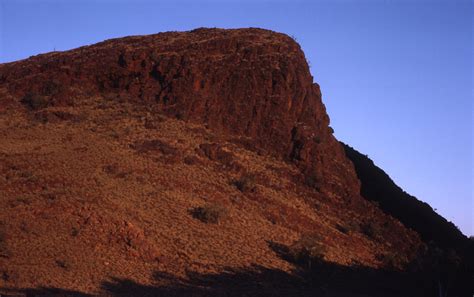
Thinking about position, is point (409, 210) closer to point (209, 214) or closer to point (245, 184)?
point (245, 184)

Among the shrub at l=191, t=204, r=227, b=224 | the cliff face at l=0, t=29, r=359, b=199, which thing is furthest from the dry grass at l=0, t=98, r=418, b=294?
the cliff face at l=0, t=29, r=359, b=199

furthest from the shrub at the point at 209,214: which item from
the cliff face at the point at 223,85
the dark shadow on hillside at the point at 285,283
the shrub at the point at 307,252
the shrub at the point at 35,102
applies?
the shrub at the point at 35,102

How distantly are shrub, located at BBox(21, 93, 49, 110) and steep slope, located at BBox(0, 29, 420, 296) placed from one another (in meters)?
0.07

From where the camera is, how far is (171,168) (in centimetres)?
2625

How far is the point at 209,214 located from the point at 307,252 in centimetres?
387

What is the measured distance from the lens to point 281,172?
28.4 metres

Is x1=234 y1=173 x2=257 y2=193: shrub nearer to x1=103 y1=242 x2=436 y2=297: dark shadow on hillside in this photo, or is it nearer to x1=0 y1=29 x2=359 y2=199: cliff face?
x1=0 y1=29 x2=359 y2=199: cliff face

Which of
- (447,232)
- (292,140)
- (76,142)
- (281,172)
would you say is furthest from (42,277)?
(447,232)

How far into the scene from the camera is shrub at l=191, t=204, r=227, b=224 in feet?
73.2

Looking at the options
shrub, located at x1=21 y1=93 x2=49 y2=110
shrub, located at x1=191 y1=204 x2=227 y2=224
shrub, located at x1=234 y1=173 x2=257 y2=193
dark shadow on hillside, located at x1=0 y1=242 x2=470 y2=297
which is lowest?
dark shadow on hillside, located at x1=0 y1=242 x2=470 y2=297

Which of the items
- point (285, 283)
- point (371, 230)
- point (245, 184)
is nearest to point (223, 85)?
point (245, 184)

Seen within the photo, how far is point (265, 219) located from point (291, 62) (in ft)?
41.4

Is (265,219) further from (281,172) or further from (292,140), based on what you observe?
(292,140)

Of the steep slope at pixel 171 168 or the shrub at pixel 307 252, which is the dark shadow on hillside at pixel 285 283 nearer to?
the shrub at pixel 307 252
